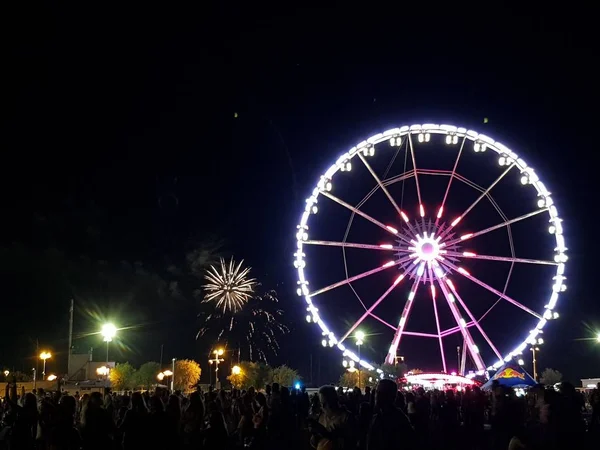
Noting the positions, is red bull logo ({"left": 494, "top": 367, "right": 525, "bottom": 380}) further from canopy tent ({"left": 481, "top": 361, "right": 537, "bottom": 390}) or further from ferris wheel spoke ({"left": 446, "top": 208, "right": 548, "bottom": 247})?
ferris wheel spoke ({"left": 446, "top": 208, "right": 548, "bottom": 247})

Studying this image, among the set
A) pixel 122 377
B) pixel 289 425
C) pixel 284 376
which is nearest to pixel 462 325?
pixel 289 425

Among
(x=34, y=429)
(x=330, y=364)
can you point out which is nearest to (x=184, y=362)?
(x=330, y=364)

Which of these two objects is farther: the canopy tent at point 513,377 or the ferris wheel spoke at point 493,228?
the ferris wheel spoke at point 493,228

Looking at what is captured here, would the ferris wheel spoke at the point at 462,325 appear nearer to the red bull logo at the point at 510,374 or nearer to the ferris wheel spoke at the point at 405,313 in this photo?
the ferris wheel spoke at the point at 405,313

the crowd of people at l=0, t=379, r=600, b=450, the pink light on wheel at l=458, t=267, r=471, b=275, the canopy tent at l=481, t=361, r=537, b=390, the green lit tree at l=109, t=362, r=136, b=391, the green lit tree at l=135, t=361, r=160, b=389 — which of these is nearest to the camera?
the crowd of people at l=0, t=379, r=600, b=450

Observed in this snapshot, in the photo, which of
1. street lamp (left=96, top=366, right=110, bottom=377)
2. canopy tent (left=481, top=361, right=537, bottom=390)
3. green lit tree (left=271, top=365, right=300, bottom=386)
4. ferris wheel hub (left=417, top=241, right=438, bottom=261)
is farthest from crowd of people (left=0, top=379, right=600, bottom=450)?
green lit tree (left=271, top=365, right=300, bottom=386)

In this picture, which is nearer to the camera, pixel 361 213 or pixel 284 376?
pixel 361 213

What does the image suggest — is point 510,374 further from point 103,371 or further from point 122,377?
point 122,377

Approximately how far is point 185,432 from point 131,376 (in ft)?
162

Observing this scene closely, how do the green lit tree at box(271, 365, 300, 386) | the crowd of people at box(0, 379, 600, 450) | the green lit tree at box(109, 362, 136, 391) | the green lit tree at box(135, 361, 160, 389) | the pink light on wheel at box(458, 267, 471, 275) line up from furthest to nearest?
the green lit tree at box(271, 365, 300, 386) < the green lit tree at box(135, 361, 160, 389) < the green lit tree at box(109, 362, 136, 391) < the pink light on wheel at box(458, 267, 471, 275) < the crowd of people at box(0, 379, 600, 450)

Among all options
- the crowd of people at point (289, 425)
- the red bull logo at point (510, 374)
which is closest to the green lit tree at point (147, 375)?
the red bull logo at point (510, 374)

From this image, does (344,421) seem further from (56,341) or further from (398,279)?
(56,341)

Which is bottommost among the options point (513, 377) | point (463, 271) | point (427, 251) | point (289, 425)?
point (289, 425)

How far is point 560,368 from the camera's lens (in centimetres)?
7931
